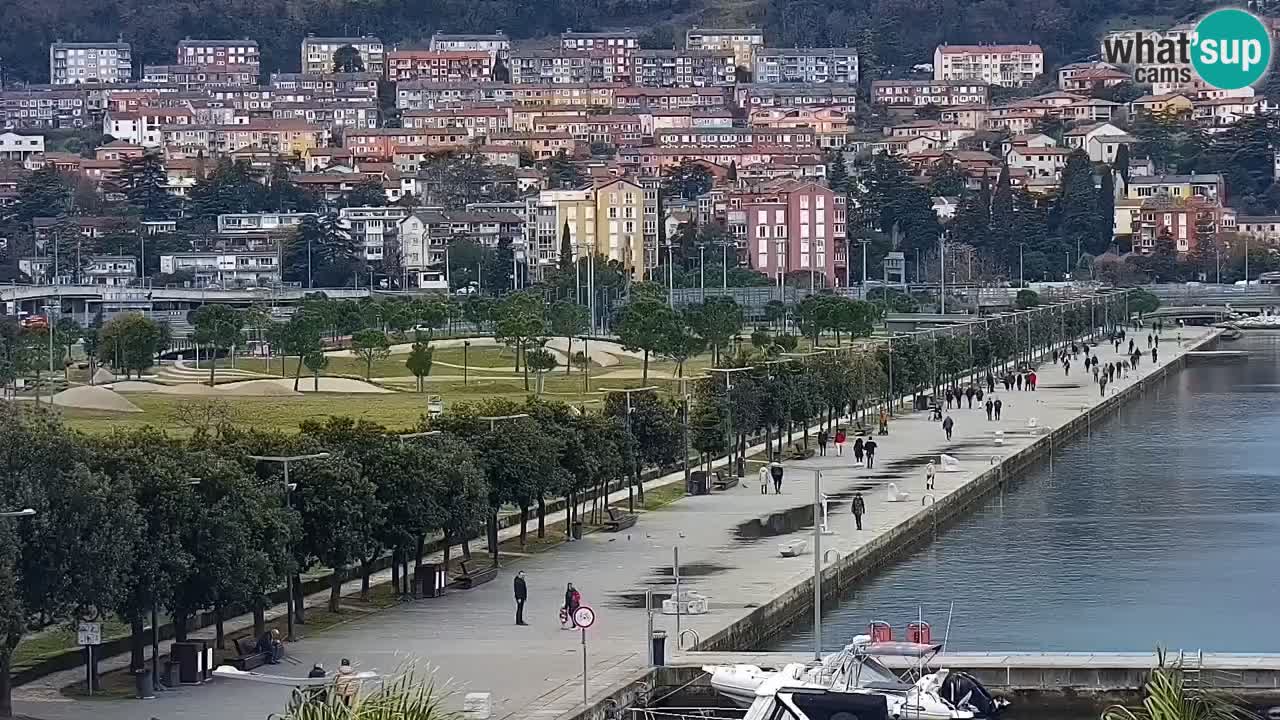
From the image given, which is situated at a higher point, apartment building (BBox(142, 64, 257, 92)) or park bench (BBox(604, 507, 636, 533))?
apartment building (BBox(142, 64, 257, 92))

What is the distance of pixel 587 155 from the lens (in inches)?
5674

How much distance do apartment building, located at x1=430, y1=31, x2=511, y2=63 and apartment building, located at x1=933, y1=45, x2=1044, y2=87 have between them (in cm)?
2788

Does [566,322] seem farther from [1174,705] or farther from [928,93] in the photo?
[928,93]

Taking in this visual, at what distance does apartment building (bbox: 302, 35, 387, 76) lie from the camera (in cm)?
17750

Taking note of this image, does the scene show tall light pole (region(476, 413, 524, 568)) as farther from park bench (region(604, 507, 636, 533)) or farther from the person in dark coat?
the person in dark coat

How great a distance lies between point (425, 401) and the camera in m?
50.2

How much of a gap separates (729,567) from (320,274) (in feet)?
271

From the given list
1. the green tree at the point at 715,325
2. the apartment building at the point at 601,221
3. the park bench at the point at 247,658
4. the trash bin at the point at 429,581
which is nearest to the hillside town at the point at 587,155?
the apartment building at the point at 601,221

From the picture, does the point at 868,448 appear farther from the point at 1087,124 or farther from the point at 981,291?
the point at 1087,124

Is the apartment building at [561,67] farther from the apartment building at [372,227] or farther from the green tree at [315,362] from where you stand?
the green tree at [315,362]

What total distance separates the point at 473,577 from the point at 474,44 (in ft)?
514

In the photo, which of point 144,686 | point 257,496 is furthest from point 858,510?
point 144,686

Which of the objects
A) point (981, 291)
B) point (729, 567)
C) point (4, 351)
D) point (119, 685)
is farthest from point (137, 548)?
point (981, 291)

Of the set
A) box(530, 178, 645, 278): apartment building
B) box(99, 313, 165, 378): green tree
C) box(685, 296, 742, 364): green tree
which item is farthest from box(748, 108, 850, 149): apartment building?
box(99, 313, 165, 378): green tree
